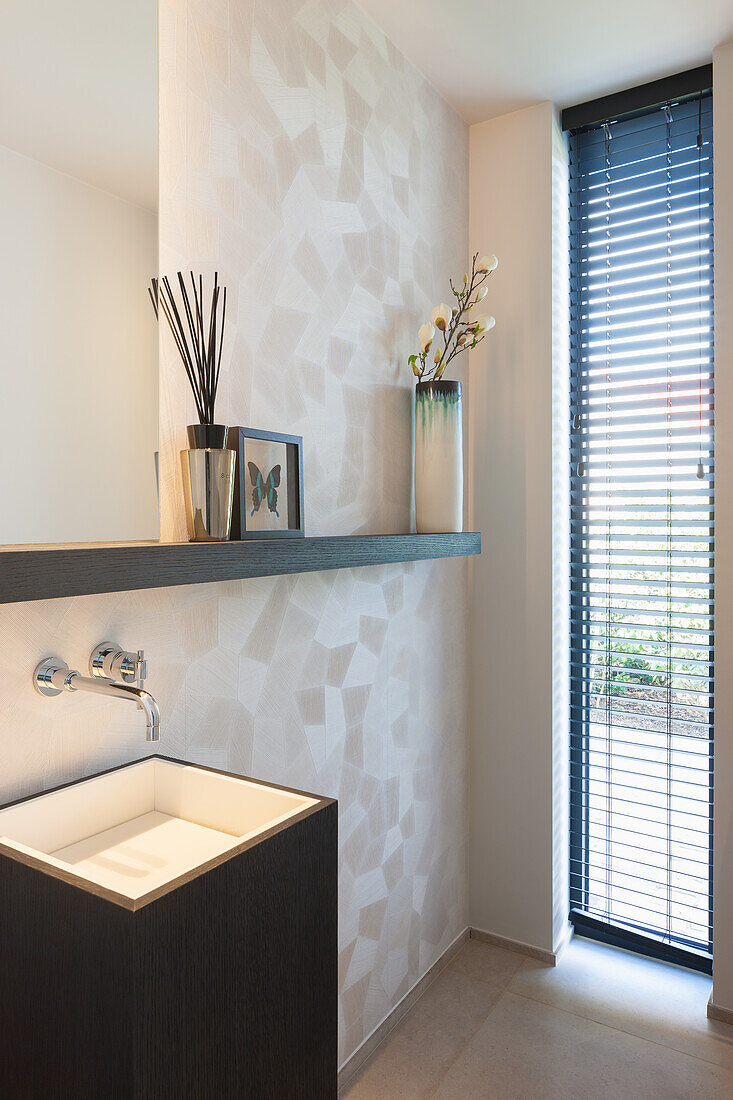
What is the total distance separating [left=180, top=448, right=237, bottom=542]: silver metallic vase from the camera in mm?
1172

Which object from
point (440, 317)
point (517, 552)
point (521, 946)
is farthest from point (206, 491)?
point (521, 946)

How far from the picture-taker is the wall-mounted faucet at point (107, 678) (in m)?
0.99

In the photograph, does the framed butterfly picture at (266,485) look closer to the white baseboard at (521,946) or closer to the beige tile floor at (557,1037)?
the beige tile floor at (557,1037)

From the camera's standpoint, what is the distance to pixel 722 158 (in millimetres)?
1887

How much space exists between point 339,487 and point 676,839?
1.44 meters

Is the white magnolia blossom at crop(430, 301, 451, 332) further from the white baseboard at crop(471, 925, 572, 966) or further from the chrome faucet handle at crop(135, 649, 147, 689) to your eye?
the white baseboard at crop(471, 925, 572, 966)

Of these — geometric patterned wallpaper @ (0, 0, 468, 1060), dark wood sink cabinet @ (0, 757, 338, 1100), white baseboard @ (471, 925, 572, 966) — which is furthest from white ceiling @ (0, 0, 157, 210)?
white baseboard @ (471, 925, 572, 966)

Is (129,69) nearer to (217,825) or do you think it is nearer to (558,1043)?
(217,825)

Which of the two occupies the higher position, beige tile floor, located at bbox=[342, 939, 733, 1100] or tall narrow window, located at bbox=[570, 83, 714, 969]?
tall narrow window, located at bbox=[570, 83, 714, 969]

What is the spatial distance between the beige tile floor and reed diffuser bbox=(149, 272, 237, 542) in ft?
4.61

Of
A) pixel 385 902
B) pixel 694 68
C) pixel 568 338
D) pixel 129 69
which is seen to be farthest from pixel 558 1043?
pixel 694 68

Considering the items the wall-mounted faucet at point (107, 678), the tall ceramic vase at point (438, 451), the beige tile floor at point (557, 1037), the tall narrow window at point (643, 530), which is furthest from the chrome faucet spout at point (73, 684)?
the tall narrow window at point (643, 530)

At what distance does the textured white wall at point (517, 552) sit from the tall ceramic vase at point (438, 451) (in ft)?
1.45

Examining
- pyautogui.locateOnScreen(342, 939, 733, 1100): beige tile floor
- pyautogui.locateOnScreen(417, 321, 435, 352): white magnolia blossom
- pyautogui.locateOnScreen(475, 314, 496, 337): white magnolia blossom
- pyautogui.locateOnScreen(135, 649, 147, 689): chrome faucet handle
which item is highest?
pyautogui.locateOnScreen(475, 314, 496, 337): white magnolia blossom
